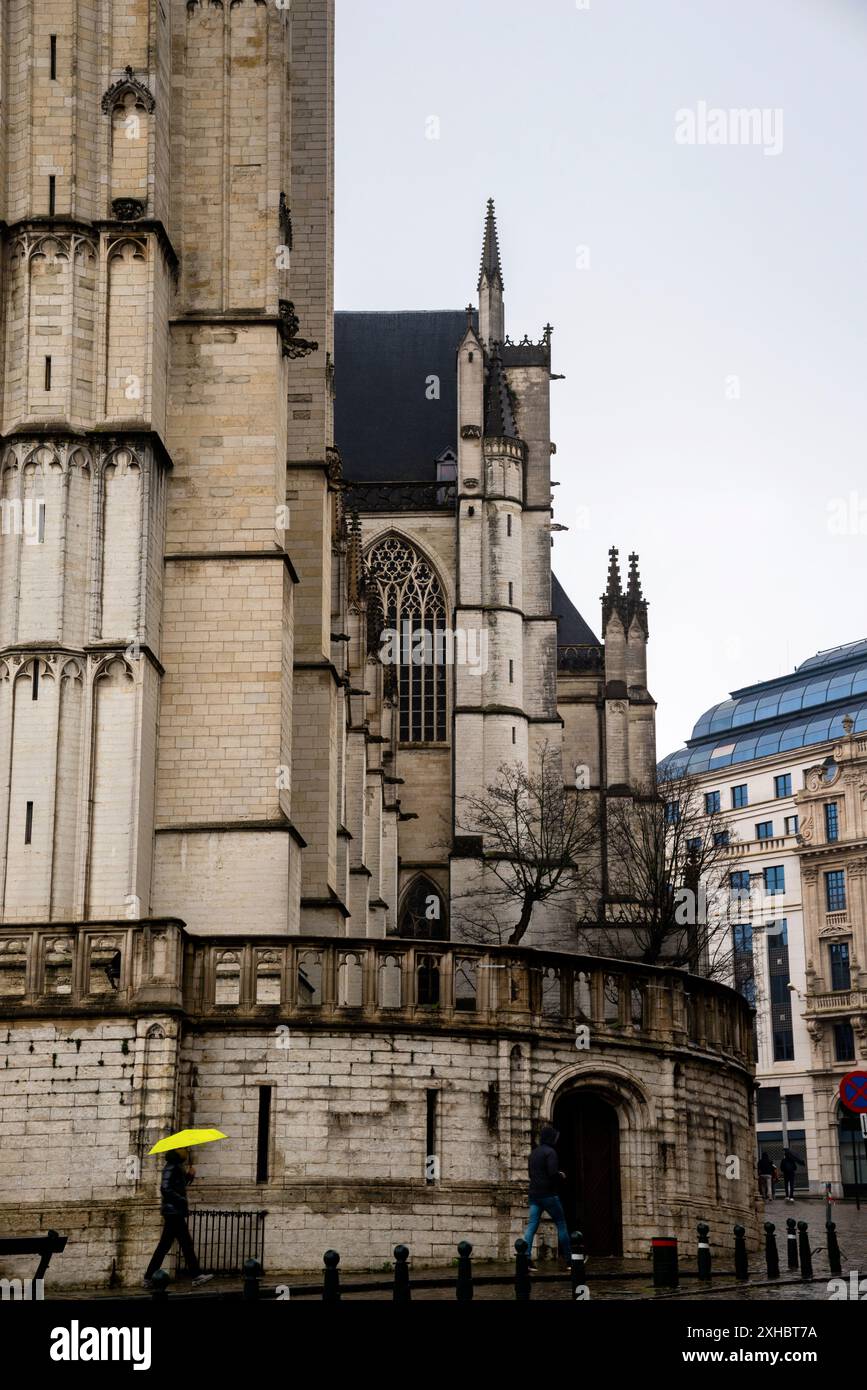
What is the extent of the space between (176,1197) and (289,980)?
3969 millimetres

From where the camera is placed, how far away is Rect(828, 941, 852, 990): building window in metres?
85.4

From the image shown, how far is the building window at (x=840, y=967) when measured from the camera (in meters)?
85.4

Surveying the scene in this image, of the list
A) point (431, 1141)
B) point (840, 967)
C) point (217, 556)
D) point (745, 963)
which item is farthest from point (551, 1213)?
point (840, 967)

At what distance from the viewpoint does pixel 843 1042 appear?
84.4m

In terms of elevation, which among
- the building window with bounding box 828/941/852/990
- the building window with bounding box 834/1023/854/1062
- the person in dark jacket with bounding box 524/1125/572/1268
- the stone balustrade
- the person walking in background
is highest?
the building window with bounding box 828/941/852/990

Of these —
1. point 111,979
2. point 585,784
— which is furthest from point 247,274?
point 585,784

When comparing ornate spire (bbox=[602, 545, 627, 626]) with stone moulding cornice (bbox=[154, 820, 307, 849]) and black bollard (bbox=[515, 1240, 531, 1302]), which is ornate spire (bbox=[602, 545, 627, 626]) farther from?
black bollard (bbox=[515, 1240, 531, 1302])

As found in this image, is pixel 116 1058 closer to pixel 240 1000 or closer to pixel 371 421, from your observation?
pixel 240 1000

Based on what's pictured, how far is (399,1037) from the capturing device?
Answer: 24.6 metres

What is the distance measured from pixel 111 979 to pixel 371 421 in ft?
159

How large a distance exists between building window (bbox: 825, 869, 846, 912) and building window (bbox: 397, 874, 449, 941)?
29.5 m

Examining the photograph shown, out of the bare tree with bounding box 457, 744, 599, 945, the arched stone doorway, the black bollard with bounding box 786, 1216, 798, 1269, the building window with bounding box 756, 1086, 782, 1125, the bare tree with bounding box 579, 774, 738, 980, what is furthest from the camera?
the building window with bounding box 756, 1086, 782, 1125

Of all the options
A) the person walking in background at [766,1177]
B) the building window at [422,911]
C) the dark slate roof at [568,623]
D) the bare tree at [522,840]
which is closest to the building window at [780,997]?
the dark slate roof at [568,623]

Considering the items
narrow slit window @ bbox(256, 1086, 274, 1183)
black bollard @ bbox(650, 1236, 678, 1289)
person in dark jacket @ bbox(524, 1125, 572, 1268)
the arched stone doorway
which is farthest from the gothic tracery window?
black bollard @ bbox(650, 1236, 678, 1289)
